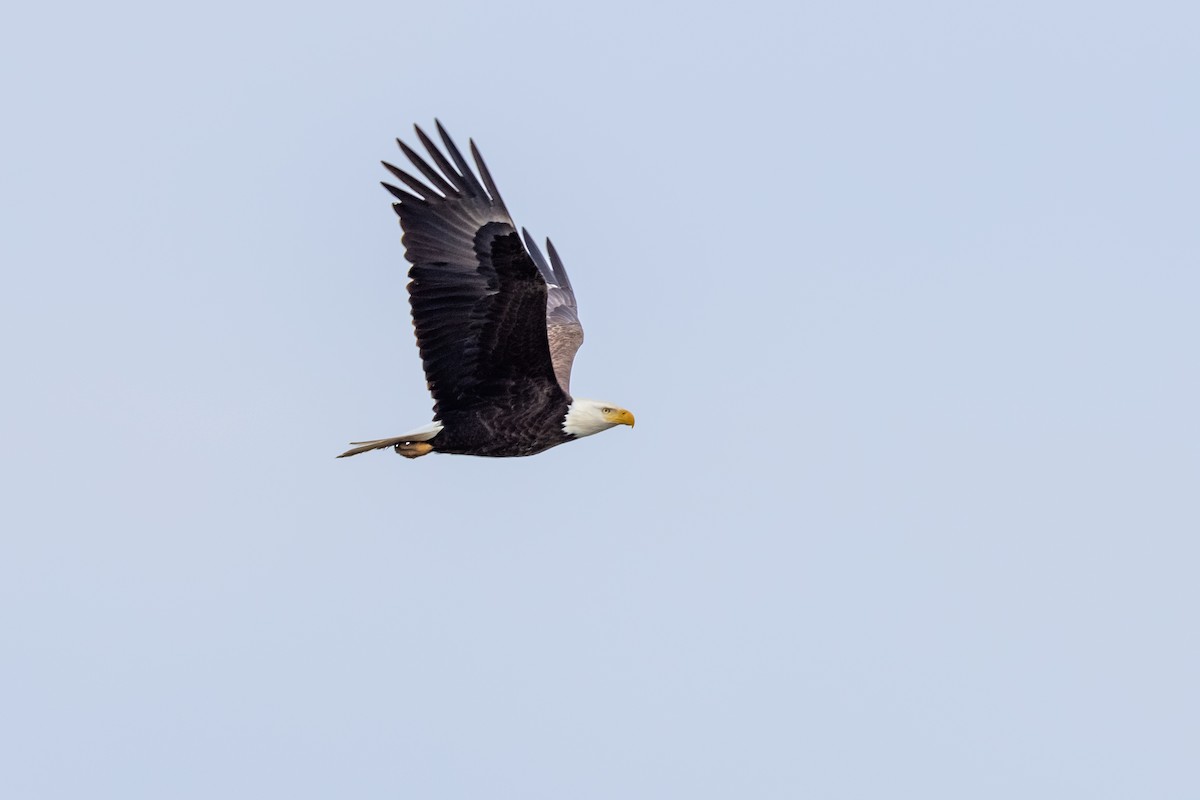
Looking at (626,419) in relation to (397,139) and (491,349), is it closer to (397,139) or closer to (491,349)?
(491,349)

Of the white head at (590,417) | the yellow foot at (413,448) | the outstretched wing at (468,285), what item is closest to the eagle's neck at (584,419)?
the white head at (590,417)

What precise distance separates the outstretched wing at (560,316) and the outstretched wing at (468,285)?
1.99m

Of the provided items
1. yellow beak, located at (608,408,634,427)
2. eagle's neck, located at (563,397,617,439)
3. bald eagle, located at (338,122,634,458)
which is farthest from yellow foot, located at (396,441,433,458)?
yellow beak, located at (608,408,634,427)

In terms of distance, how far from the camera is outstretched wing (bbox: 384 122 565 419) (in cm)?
1496

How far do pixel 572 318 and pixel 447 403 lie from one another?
314cm

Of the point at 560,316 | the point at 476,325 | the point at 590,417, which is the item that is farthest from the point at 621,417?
the point at 560,316

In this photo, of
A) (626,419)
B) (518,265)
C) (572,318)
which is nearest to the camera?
(518,265)

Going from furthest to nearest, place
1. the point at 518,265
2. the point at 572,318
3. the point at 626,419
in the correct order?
the point at 572,318 < the point at 626,419 < the point at 518,265

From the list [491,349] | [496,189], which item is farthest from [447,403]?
[496,189]

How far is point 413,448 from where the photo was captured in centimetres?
1568

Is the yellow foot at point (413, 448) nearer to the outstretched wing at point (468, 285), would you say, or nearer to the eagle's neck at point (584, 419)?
the outstretched wing at point (468, 285)

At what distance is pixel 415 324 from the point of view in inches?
602

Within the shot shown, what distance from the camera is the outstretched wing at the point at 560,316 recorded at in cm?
1772

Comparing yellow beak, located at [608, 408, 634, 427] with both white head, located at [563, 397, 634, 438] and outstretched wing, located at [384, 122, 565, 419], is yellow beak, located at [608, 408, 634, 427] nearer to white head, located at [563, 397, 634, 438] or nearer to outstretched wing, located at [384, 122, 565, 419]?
white head, located at [563, 397, 634, 438]
